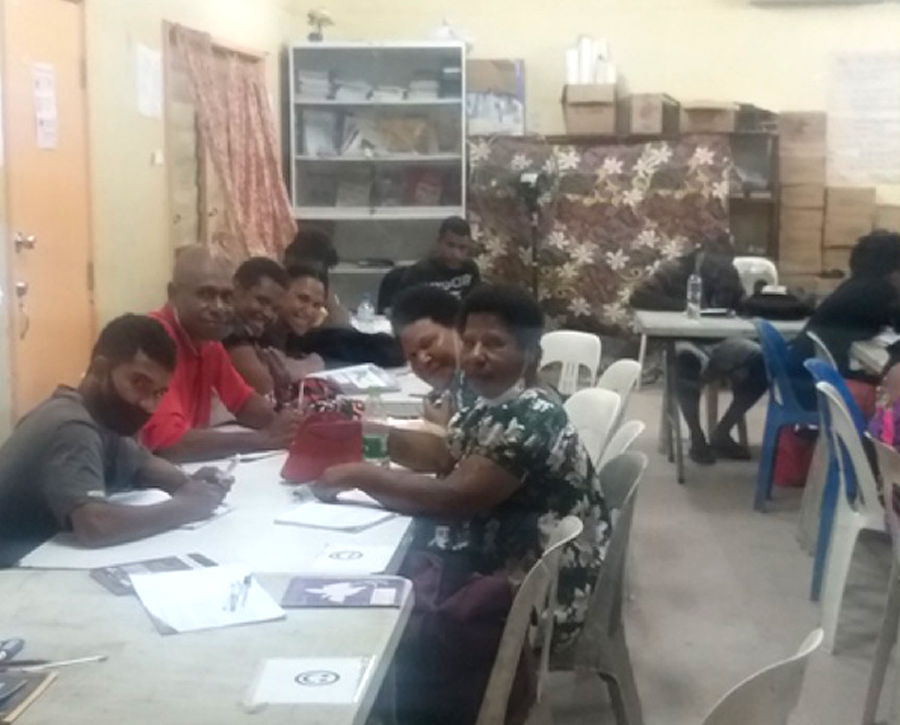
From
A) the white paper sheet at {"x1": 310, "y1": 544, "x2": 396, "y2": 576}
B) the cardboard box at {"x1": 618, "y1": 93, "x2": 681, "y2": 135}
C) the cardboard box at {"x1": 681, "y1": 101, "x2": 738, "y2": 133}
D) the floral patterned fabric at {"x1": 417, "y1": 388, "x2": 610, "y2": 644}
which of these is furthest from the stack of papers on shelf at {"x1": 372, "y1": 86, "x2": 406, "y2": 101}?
the white paper sheet at {"x1": 310, "y1": 544, "x2": 396, "y2": 576}

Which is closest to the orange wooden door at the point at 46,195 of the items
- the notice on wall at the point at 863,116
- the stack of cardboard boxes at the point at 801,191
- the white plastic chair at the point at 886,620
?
the white plastic chair at the point at 886,620

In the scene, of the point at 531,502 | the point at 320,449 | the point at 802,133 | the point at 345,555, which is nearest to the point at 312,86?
the point at 802,133

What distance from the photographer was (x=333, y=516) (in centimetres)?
245

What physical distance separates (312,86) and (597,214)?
1.91 metres

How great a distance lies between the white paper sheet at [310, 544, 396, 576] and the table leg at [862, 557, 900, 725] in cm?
146

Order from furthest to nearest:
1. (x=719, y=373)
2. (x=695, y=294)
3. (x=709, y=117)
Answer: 1. (x=709, y=117)
2. (x=695, y=294)
3. (x=719, y=373)

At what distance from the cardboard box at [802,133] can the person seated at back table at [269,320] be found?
14.1 feet

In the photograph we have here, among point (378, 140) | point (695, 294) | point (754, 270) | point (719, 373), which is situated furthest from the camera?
point (378, 140)

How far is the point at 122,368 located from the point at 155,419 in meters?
0.63

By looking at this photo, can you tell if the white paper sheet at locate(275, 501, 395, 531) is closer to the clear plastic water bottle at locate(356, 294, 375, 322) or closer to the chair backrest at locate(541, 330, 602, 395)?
the chair backrest at locate(541, 330, 602, 395)

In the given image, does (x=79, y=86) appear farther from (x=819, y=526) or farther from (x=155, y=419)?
(x=819, y=526)

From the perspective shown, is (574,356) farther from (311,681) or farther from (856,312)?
(311,681)

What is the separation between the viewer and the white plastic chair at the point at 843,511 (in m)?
3.46

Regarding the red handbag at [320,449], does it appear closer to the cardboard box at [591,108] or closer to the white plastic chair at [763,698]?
the white plastic chair at [763,698]
